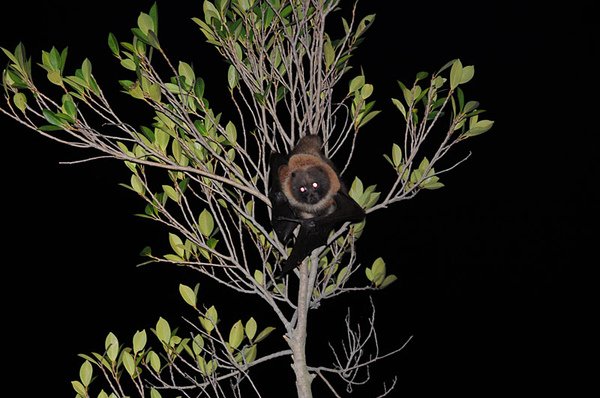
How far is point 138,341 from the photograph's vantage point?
364 centimetres

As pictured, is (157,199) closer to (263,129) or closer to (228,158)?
(228,158)

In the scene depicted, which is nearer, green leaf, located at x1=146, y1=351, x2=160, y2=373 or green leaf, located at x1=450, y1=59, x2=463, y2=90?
green leaf, located at x1=450, y1=59, x2=463, y2=90

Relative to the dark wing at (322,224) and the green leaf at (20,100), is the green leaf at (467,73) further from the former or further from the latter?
the green leaf at (20,100)

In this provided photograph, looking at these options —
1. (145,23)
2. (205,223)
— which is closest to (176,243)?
(205,223)

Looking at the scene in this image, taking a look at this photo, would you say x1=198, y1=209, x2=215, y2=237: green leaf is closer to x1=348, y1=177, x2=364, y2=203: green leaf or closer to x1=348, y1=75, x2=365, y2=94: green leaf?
x1=348, y1=177, x2=364, y2=203: green leaf

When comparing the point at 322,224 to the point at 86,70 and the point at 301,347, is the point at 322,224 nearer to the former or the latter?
the point at 301,347

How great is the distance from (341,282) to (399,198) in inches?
28.9

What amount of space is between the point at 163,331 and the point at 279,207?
99cm

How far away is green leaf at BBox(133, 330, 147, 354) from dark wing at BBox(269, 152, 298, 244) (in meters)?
0.98

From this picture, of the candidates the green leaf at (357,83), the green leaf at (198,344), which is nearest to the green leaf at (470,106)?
the green leaf at (357,83)

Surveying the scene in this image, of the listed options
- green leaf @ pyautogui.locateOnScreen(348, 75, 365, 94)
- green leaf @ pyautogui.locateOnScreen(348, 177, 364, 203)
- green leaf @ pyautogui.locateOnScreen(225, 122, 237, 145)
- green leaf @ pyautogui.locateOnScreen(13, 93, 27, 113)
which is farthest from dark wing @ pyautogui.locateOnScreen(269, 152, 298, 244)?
green leaf @ pyautogui.locateOnScreen(13, 93, 27, 113)

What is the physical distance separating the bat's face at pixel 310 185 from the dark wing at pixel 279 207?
0.11 m

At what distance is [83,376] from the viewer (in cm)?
360

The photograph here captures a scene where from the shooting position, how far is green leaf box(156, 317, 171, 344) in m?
3.72
